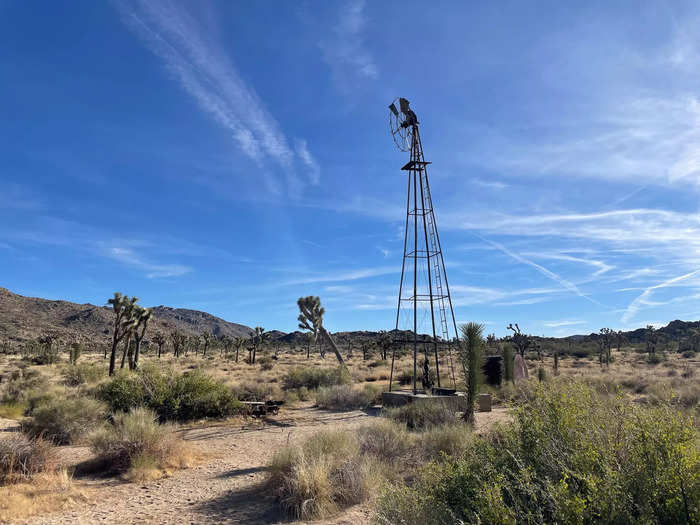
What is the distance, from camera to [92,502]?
789cm

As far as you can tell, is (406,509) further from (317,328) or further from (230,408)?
(317,328)

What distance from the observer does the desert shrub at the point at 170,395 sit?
15406mm

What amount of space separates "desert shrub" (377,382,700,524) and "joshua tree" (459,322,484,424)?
833 cm

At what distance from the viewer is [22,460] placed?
343 inches

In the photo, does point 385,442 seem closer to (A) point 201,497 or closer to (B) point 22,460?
(A) point 201,497

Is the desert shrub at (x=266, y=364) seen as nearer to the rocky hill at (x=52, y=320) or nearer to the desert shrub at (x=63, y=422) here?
the desert shrub at (x=63, y=422)

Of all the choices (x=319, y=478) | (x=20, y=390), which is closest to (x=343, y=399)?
(x=319, y=478)

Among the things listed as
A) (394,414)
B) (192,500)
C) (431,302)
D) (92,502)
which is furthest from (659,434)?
(431,302)

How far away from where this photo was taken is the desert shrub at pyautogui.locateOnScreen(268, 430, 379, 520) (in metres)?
7.25

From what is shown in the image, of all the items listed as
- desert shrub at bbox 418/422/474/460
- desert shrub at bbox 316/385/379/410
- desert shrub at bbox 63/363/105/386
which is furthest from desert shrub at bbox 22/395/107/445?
desert shrub at bbox 63/363/105/386

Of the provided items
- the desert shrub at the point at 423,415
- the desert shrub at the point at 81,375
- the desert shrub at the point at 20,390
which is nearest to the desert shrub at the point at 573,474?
the desert shrub at the point at 423,415

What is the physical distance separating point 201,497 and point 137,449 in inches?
95.1

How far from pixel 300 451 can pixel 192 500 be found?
1.95 metres

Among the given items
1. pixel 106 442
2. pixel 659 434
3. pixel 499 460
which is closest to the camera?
pixel 659 434
